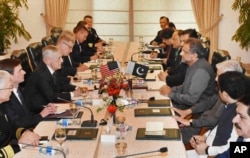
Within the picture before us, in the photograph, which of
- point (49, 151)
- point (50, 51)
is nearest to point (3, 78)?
point (49, 151)

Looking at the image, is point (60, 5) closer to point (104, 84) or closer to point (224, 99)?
point (104, 84)

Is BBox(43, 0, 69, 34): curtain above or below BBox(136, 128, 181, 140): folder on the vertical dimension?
above

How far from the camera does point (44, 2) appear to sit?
31.6 feet

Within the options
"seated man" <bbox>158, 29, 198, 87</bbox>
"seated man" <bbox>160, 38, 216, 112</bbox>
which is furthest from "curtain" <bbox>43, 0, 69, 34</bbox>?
"seated man" <bbox>160, 38, 216, 112</bbox>

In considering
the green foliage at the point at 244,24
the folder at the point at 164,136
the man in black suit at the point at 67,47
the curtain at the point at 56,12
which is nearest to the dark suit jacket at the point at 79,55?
the man in black suit at the point at 67,47

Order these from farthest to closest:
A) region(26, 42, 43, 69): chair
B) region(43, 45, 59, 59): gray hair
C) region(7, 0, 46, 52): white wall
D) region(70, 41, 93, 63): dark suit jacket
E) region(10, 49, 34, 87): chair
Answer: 1. region(7, 0, 46, 52): white wall
2. region(70, 41, 93, 63): dark suit jacket
3. region(26, 42, 43, 69): chair
4. region(10, 49, 34, 87): chair
5. region(43, 45, 59, 59): gray hair

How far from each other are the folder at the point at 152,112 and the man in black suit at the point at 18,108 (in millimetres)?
708

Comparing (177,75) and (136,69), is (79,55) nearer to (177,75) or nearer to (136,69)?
(177,75)

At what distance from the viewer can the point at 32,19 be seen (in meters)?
9.64

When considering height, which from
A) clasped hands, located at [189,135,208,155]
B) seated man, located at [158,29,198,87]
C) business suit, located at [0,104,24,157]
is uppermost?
seated man, located at [158,29,198,87]

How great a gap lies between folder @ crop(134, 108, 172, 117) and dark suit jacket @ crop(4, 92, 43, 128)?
80 centimetres

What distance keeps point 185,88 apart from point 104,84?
34.0 inches

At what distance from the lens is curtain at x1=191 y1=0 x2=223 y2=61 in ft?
30.8

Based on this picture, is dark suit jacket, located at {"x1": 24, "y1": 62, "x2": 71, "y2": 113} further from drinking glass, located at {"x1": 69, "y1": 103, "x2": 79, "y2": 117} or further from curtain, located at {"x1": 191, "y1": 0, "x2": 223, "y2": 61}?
curtain, located at {"x1": 191, "y1": 0, "x2": 223, "y2": 61}
